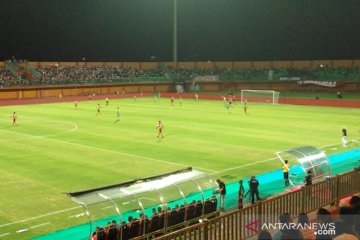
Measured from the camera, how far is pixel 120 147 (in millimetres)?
31797

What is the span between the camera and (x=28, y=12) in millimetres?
81250

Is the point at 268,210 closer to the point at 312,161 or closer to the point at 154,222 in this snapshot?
the point at 154,222

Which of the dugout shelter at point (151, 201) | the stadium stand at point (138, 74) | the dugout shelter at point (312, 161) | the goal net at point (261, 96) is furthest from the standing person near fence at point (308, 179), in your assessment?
the stadium stand at point (138, 74)

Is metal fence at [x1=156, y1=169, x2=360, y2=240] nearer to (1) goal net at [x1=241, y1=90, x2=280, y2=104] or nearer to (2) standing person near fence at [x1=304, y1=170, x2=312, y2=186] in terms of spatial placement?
(2) standing person near fence at [x1=304, y1=170, x2=312, y2=186]

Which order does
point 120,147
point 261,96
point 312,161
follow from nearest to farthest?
point 312,161 → point 120,147 → point 261,96

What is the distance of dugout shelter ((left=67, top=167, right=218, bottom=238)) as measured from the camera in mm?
13328

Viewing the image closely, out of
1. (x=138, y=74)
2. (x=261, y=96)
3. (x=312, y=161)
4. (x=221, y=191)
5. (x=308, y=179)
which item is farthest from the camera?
(x=138, y=74)

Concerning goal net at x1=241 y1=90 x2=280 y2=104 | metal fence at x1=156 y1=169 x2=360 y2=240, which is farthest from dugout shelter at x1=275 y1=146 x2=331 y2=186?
goal net at x1=241 y1=90 x2=280 y2=104

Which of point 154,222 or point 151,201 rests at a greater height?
point 154,222

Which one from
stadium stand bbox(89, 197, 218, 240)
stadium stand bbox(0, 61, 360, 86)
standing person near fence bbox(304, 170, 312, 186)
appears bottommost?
stadium stand bbox(89, 197, 218, 240)

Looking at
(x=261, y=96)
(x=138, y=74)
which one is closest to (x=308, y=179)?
(x=261, y=96)

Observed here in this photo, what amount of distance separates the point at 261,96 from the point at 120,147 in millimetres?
50425

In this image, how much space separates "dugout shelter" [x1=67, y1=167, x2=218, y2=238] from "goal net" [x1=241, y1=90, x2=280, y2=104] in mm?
51009

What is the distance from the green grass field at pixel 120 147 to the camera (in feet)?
64.5
